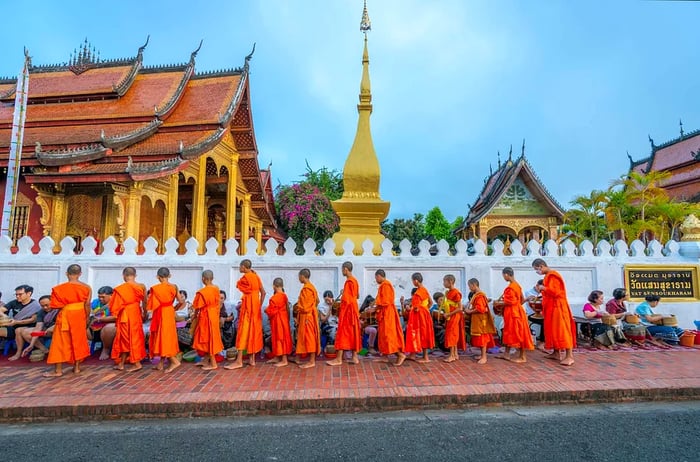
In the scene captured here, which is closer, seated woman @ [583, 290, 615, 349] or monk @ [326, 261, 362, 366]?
monk @ [326, 261, 362, 366]

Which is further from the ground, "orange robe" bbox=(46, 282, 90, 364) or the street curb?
"orange robe" bbox=(46, 282, 90, 364)

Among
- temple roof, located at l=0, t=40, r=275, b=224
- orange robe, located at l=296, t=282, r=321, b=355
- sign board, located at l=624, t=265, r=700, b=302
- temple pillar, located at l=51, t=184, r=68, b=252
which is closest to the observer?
orange robe, located at l=296, t=282, r=321, b=355

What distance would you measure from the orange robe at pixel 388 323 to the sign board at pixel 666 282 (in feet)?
14.6

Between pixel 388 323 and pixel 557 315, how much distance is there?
2071 mm

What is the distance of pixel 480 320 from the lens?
16.1 ft

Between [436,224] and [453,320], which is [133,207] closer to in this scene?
[453,320]

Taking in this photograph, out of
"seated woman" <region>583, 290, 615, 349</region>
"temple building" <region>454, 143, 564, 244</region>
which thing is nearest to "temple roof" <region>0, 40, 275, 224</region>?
"seated woman" <region>583, 290, 615, 349</region>

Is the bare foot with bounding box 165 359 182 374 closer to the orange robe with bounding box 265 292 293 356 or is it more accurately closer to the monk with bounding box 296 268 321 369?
the orange robe with bounding box 265 292 293 356

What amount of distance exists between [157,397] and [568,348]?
4.52 metres

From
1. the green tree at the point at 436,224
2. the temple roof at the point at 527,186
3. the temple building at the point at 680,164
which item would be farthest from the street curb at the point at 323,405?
the green tree at the point at 436,224

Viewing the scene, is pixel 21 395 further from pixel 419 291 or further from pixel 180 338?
pixel 419 291

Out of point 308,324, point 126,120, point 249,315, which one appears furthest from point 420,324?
point 126,120

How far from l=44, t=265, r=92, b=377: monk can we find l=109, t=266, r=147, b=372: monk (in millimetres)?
316

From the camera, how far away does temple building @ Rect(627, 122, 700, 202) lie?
19953 millimetres
